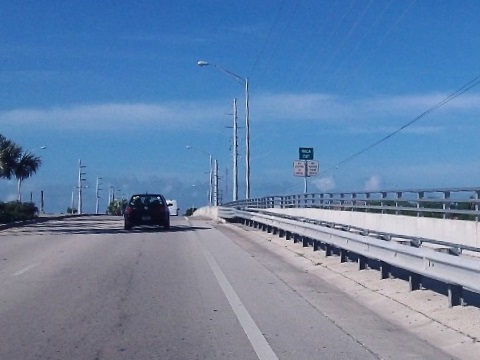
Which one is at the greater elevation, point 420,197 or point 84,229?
point 420,197

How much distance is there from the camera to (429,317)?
10898 mm

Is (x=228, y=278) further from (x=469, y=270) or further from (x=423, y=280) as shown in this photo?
(x=469, y=270)

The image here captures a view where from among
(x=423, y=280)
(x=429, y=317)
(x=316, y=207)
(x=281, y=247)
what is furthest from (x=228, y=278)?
(x=316, y=207)

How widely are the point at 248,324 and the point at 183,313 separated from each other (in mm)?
1261

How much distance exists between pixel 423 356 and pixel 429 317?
7.00 ft

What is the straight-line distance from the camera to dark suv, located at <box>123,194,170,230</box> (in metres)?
35.3

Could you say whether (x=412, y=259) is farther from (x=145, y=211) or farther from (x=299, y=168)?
(x=299, y=168)

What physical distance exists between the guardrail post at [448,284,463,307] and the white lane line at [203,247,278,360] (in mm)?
2660

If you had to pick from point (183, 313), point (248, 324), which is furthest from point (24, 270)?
point (248, 324)

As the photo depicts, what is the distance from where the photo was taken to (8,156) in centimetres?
4534

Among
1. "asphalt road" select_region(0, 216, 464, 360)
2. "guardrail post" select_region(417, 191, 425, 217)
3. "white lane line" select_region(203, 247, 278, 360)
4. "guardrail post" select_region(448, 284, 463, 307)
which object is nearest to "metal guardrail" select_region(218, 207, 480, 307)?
"guardrail post" select_region(448, 284, 463, 307)

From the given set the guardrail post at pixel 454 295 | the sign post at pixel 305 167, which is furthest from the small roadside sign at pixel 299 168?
the guardrail post at pixel 454 295

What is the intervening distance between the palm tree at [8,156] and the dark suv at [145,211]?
1206 cm

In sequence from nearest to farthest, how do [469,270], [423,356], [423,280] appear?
[423,356] → [469,270] → [423,280]
